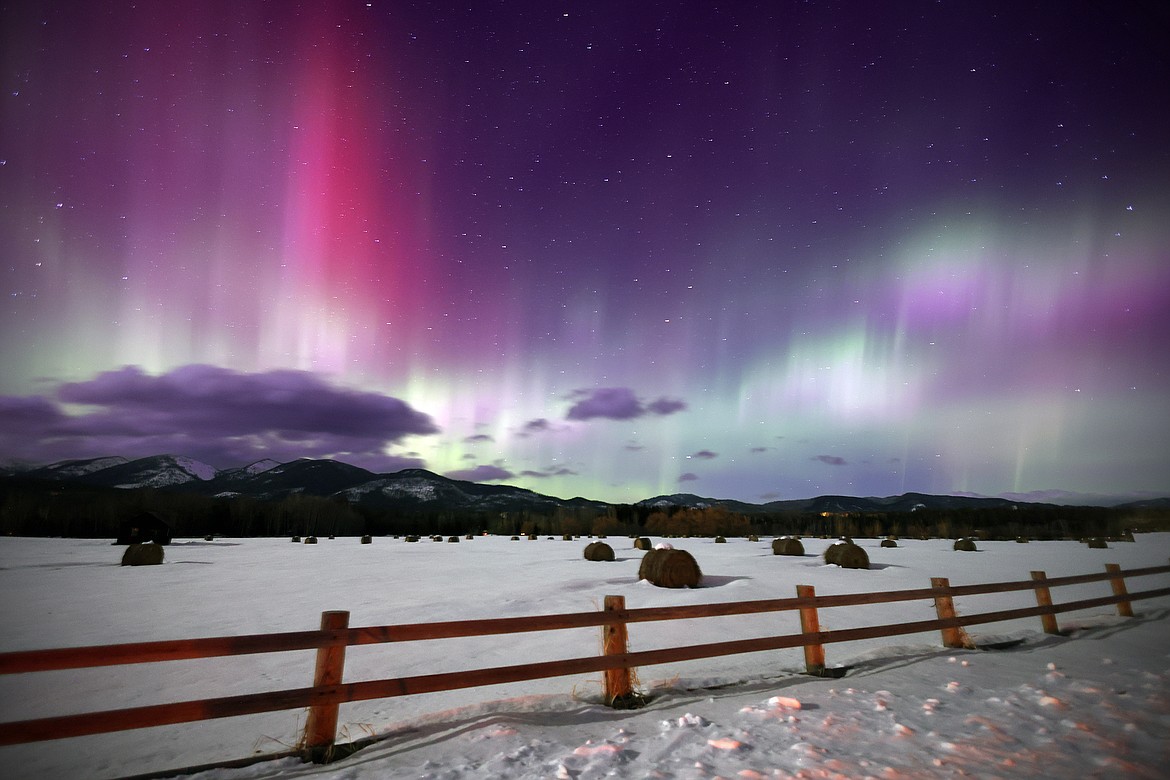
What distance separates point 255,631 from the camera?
12.0 m

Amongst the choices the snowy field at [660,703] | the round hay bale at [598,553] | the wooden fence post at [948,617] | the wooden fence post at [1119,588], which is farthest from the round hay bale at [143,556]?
the wooden fence post at [1119,588]

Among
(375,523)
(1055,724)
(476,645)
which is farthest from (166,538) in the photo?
(375,523)

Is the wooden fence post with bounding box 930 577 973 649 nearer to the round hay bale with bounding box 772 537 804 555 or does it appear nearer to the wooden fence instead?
the wooden fence

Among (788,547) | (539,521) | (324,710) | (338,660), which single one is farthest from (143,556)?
(539,521)

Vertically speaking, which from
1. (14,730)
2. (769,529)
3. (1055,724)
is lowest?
(769,529)

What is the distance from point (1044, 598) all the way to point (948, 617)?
2.97 m

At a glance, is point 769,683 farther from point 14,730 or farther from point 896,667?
point 14,730

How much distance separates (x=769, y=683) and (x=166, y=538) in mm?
62258

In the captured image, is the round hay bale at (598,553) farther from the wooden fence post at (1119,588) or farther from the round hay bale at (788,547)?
the wooden fence post at (1119,588)

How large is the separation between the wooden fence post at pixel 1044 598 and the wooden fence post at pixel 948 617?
2127 millimetres

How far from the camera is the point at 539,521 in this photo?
130 metres

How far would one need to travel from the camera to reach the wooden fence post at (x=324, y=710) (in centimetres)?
478

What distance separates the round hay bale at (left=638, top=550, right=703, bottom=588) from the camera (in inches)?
746

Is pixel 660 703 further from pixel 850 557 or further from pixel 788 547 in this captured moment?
pixel 788 547
